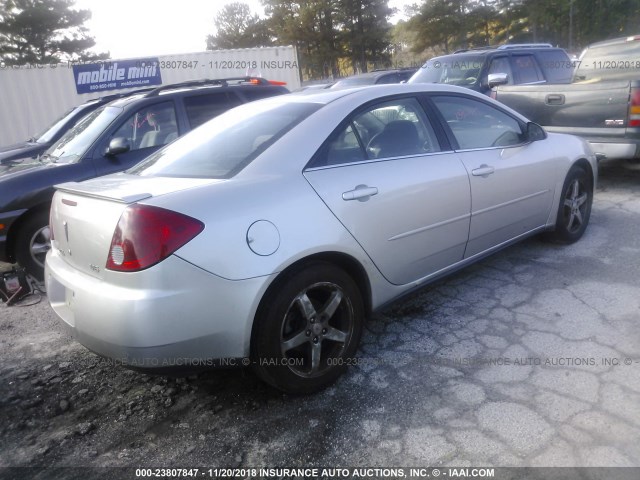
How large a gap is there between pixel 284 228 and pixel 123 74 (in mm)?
13170

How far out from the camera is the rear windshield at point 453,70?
8.63m

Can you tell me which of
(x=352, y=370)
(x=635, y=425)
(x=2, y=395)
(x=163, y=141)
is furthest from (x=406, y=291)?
(x=163, y=141)

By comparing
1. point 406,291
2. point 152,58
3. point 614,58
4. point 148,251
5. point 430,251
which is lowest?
point 406,291

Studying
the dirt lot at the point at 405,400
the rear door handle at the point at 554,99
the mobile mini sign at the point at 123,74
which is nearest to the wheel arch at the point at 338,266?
the dirt lot at the point at 405,400

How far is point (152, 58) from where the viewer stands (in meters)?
13.7

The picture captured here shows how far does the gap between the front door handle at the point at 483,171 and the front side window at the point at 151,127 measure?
3.71 m

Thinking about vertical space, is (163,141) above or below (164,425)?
above

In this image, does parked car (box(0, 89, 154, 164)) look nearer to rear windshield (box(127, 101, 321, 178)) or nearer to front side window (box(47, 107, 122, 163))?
front side window (box(47, 107, 122, 163))

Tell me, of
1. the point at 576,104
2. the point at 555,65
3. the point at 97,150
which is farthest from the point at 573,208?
the point at 555,65

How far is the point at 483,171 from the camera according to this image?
352cm

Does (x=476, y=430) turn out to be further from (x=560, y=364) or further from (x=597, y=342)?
(x=597, y=342)

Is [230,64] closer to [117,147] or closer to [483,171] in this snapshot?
[117,147]

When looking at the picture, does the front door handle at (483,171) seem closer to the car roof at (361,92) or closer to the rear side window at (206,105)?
the car roof at (361,92)

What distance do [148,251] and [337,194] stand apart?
3.32 feet
